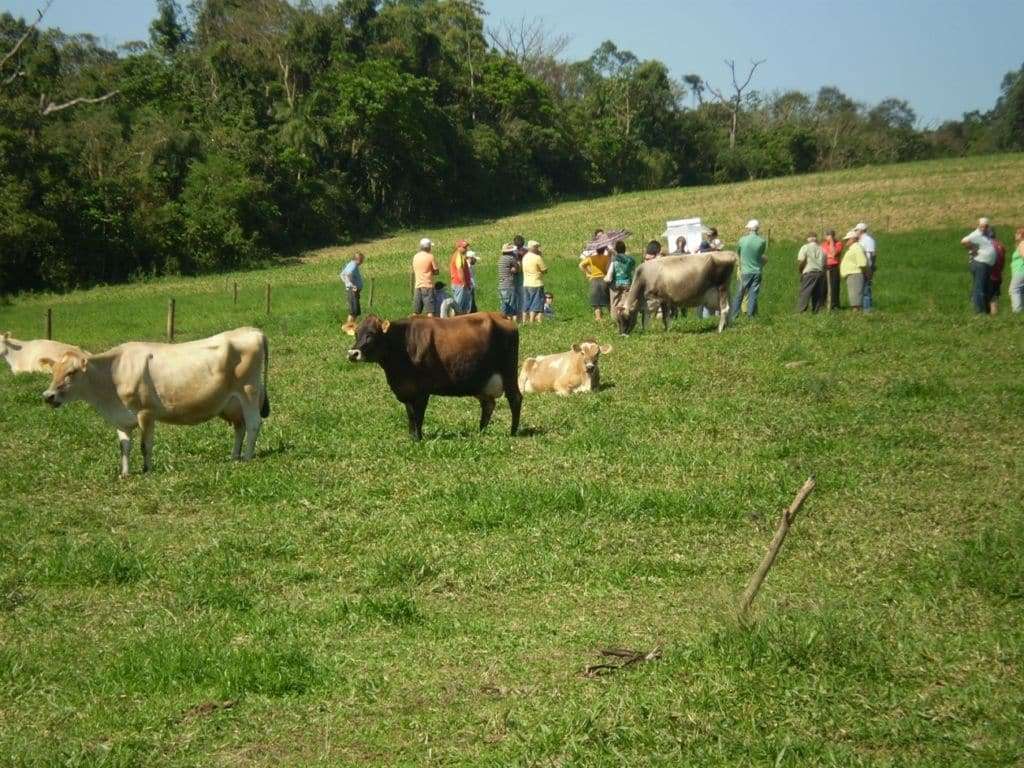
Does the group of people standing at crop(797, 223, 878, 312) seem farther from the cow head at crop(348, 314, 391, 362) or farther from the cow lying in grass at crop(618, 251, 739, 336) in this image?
the cow head at crop(348, 314, 391, 362)

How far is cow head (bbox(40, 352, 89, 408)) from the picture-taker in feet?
40.4

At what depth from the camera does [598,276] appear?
81.8ft

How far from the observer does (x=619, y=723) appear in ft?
18.4

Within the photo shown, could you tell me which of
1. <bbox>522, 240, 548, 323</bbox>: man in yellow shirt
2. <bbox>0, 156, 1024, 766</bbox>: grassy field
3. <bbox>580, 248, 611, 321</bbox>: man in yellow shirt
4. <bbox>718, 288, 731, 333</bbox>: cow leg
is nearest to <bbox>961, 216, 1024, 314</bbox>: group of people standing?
<bbox>718, 288, 731, 333</bbox>: cow leg

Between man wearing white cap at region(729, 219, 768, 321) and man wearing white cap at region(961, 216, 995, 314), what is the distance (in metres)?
3.93

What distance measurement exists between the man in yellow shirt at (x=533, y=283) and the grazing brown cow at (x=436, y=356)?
1101cm

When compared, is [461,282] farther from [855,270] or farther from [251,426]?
[251,426]

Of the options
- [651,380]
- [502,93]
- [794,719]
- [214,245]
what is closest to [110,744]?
[794,719]

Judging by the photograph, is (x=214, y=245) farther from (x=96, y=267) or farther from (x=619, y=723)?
(x=619, y=723)

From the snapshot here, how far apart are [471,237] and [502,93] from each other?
21.5 metres

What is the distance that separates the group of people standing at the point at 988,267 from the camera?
2298cm

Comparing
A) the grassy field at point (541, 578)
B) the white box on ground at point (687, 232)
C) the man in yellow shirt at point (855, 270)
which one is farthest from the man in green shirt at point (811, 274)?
the grassy field at point (541, 578)

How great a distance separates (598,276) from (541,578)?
56.2 ft


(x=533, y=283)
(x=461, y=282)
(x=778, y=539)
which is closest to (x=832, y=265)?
(x=533, y=283)
